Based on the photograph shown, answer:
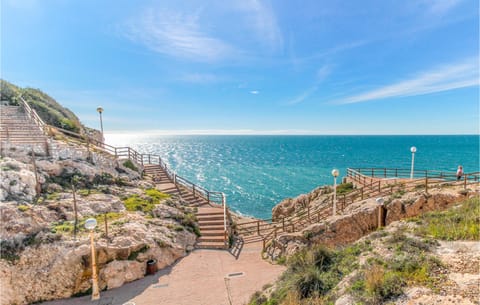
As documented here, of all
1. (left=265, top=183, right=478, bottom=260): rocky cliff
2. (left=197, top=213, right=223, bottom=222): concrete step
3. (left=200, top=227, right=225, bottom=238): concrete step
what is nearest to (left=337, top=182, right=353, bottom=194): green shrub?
(left=265, top=183, right=478, bottom=260): rocky cliff

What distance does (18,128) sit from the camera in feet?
47.8

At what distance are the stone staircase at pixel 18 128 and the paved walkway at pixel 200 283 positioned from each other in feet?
33.7

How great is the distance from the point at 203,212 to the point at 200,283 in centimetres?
568

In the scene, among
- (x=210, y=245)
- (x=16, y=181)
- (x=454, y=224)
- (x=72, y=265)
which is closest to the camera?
(x=454, y=224)

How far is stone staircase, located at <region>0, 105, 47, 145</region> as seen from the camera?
1275cm

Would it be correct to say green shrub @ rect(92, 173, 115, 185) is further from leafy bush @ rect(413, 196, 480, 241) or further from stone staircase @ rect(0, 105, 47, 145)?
leafy bush @ rect(413, 196, 480, 241)

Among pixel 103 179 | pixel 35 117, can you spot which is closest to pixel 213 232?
pixel 103 179

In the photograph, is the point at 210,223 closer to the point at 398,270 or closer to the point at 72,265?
the point at 72,265

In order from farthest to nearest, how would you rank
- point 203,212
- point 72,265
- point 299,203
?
point 299,203
point 203,212
point 72,265

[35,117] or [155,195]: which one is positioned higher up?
[35,117]

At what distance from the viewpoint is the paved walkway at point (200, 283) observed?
7.16m

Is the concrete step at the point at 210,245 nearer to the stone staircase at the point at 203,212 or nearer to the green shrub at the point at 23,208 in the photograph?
the stone staircase at the point at 203,212

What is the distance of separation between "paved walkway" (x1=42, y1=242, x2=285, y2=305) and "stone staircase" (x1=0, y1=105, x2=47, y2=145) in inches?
405

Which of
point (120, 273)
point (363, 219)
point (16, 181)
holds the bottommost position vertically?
point (120, 273)
